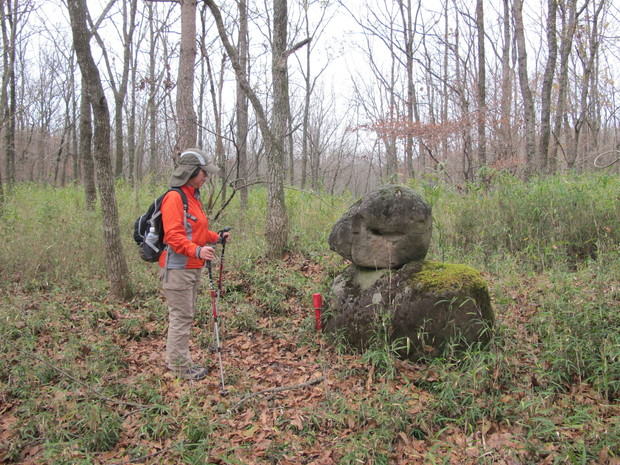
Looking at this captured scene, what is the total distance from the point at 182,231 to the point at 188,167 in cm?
65

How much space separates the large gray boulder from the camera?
4.40 meters

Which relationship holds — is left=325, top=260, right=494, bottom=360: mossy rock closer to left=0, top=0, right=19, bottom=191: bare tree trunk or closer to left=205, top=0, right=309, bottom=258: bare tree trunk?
left=205, top=0, right=309, bottom=258: bare tree trunk

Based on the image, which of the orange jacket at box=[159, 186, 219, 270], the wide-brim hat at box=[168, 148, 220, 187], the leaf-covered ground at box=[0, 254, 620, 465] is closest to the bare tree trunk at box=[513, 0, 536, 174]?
the leaf-covered ground at box=[0, 254, 620, 465]

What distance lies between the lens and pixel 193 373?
4137mm

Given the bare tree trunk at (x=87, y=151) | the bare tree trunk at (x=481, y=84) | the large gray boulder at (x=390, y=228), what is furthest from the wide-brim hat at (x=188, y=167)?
the bare tree trunk at (x=481, y=84)

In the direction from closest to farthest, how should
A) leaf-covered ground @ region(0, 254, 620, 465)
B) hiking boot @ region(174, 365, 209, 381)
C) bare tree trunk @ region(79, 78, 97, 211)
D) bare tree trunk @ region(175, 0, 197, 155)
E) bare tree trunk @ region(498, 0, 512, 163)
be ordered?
leaf-covered ground @ region(0, 254, 620, 465)
hiking boot @ region(174, 365, 209, 381)
bare tree trunk @ region(175, 0, 197, 155)
bare tree trunk @ region(79, 78, 97, 211)
bare tree trunk @ region(498, 0, 512, 163)

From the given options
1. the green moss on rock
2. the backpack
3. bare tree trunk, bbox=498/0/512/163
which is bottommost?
the green moss on rock

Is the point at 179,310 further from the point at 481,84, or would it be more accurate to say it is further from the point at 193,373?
the point at 481,84

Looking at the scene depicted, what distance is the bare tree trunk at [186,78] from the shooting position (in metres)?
6.91

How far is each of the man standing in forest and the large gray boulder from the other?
5.59 feet

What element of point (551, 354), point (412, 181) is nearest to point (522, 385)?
point (551, 354)

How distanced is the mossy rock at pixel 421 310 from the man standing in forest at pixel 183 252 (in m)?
1.67

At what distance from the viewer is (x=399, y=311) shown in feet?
13.6

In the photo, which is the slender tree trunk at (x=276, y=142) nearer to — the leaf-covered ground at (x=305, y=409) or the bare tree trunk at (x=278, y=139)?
the bare tree trunk at (x=278, y=139)
